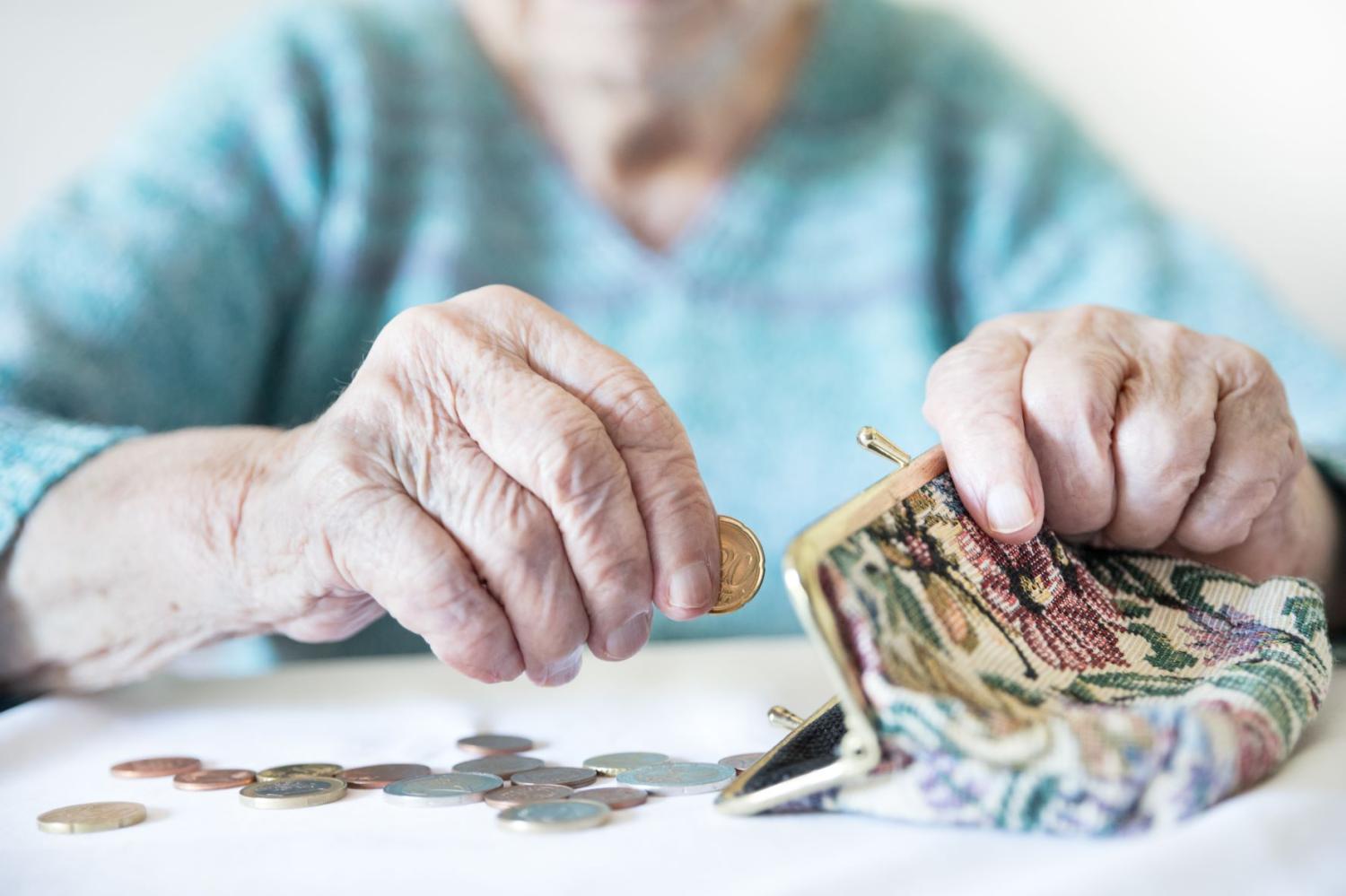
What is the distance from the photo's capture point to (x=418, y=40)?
4.48 ft

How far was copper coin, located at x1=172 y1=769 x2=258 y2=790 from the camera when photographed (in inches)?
24.6

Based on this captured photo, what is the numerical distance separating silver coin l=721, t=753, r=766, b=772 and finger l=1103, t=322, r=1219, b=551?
0.26 m

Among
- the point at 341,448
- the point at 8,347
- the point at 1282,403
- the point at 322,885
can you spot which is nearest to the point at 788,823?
the point at 322,885

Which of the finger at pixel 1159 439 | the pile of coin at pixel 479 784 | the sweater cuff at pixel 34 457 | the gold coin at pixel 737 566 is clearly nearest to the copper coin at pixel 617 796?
the pile of coin at pixel 479 784

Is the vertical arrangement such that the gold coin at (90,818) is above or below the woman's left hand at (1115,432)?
below

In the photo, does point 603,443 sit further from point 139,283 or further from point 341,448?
point 139,283

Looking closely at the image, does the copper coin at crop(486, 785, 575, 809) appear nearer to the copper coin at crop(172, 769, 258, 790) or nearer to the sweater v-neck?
the copper coin at crop(172, 769, 258, 790)

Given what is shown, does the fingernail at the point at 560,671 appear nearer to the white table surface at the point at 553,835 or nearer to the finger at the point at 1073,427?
the white table surface at the point at 553,835

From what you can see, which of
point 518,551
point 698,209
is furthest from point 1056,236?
point 518,551

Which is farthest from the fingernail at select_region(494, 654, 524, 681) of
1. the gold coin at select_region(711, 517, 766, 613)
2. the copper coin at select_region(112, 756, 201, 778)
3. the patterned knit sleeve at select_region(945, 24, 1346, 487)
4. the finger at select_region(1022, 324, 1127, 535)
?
the patterned knit sleeve at select_region(945, 24, 1346, 487)

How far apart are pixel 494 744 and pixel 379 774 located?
3.4 inches

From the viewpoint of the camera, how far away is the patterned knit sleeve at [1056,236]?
4.12ft

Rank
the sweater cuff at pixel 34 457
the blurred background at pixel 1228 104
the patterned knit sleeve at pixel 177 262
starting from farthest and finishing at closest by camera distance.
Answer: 1. the blurred background at pixel 1228 104
2. the patterned knit sleeve at pixel 177 262
3. the sweater cuff at pixel 34 457

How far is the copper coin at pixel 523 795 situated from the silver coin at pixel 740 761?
A: 0.09 meters
